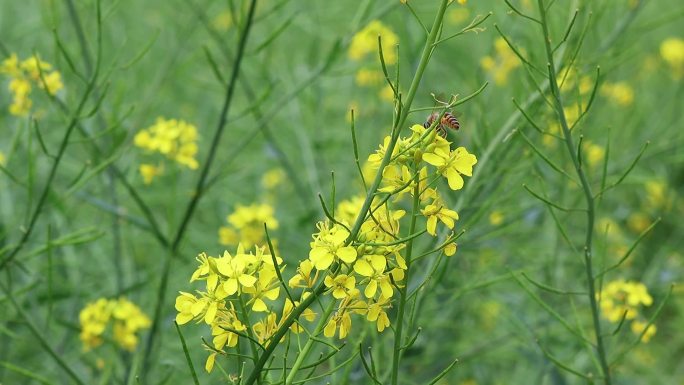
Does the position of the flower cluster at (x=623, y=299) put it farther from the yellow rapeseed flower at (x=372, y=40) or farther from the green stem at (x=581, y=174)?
the yellow rapeseed flower at (x=372, y=40)

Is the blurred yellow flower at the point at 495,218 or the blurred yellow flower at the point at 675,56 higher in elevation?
the blurred yellow flower at the point at 675,56

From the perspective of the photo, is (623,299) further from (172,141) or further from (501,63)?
(501,63)

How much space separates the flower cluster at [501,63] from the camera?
96.3 inches

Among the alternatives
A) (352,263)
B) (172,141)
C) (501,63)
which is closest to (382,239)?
(352,263)

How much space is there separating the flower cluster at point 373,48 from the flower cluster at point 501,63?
0.84 ft

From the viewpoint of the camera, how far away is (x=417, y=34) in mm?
3148

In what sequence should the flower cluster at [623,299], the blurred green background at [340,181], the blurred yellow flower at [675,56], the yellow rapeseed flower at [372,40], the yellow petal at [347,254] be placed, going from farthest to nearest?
the blurred yellow flower at [675,56]
the yellow rapeseed flower at [372,40]
the blurred green background at [340,181]
the flower cluster at [623,299]
the yellow petal at [347,254]

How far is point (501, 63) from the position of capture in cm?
255

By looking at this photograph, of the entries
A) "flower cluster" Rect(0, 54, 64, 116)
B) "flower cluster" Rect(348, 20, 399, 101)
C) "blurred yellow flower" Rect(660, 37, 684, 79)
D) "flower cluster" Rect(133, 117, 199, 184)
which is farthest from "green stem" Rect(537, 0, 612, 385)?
"blurred yellow flower" Rect(660, 37, 684, 79)

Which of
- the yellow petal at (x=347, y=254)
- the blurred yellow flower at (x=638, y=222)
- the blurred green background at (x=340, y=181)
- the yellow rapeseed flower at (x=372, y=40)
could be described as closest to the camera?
the yellow petal at (x=347, y=254)

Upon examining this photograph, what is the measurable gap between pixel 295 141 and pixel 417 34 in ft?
1.97

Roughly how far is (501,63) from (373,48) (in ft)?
1.16

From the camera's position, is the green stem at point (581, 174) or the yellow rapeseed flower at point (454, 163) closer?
the yellow rapeseed flower at point (454, 163)

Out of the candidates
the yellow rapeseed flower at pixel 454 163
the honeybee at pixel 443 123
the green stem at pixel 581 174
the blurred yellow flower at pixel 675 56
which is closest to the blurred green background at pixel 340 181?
the blurred yellow flower at pixel 675 56
